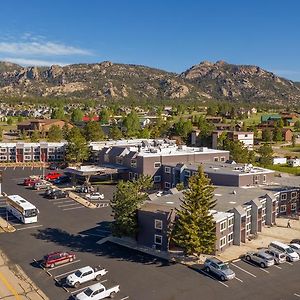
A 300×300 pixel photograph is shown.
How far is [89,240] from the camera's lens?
39.3 metres

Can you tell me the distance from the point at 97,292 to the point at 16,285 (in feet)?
21.1

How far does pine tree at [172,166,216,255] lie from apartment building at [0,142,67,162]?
57003mm

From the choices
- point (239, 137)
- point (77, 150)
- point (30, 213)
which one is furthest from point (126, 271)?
point (239, 137)

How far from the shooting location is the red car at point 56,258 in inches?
1294

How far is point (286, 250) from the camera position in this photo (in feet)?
118

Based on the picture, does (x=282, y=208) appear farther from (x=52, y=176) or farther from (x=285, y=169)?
(x=52, y=176)

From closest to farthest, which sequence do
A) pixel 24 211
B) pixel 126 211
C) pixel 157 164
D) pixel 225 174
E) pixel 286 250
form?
pixel 286 250 < pixel 126 211 < pixel 24 211 < pixel 225 174 < pixel 157 164

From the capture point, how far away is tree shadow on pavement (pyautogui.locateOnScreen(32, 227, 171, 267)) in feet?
114

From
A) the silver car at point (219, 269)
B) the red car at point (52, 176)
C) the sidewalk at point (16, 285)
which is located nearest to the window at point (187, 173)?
the red car at point (52, 176)

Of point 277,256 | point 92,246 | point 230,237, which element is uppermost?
point 230,237

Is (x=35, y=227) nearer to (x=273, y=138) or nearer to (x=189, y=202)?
(x=189, y=202)

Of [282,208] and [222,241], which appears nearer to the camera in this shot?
[222,241]

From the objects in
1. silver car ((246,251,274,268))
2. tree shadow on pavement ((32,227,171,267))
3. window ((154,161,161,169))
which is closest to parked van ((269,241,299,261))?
silver car ((246,251,274,268))

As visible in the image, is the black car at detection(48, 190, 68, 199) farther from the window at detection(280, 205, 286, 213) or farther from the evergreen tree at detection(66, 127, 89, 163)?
the window at detection(280, 205, 286, 213)
